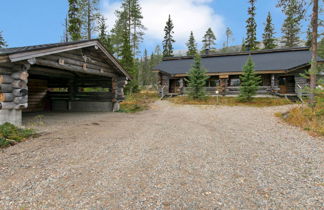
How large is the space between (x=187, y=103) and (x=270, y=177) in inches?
520

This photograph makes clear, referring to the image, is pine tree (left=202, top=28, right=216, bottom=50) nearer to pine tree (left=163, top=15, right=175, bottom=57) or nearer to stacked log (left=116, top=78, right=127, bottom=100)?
pine tree (left=163, top=15, right=175, bottom=57)

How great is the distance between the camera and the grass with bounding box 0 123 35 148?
4384 mm

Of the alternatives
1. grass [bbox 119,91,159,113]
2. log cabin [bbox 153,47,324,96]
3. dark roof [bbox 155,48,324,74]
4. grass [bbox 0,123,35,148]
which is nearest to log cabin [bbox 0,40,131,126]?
grass [bbox 0,123,35,148]

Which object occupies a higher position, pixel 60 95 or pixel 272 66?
pixel 272 66

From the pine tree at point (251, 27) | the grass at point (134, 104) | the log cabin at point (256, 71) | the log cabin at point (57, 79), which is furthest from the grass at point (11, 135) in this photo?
the pine tree at point (251, 27)

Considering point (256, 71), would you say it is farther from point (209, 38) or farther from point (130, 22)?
point (209, 38)

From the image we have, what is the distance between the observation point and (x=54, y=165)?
327 cm

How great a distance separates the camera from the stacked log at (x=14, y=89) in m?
5.63

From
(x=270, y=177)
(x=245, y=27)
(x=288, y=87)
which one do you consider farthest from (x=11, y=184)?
(x=245, y=27)

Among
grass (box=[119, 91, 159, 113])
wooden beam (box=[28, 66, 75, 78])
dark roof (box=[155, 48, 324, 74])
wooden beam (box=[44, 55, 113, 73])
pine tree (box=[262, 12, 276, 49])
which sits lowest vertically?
grass (box=[119, 91, 159, 113])

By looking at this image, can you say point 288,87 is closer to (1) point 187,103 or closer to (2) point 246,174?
(1) point 187,103

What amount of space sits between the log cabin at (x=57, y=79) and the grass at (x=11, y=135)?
88cm

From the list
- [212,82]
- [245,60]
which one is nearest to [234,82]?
[212,82]

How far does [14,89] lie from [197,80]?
13569 millimetres
